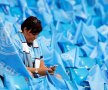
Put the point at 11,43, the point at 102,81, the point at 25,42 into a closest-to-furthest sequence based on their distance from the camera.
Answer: the point at 11,43, the point at 25,42, the point at 102,81

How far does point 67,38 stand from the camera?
357cm

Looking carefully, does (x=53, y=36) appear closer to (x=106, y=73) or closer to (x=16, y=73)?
(x=106, y=73)

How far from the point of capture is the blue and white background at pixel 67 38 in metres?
2.28

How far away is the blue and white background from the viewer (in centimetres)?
228

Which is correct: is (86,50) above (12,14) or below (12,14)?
below

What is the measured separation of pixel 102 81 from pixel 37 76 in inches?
23.3

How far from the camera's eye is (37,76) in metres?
2.41

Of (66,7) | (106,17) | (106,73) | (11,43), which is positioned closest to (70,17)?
(66,7)

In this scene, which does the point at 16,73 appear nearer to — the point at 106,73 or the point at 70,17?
the point at 106,73

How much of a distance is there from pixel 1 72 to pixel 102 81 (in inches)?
34.6

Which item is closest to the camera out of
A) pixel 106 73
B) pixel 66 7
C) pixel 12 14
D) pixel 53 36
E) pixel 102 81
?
pixel 102 81

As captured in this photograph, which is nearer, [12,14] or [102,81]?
[102,81]

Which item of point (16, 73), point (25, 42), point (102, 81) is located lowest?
point (102, 81)

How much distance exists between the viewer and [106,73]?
118 inches
